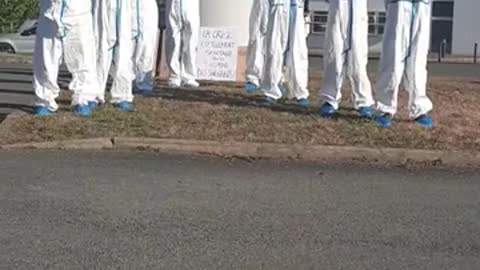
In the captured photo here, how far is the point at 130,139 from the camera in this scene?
1024 cm

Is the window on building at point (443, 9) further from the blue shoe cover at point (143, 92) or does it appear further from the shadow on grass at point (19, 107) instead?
the shadow on grass at point (19, 107)

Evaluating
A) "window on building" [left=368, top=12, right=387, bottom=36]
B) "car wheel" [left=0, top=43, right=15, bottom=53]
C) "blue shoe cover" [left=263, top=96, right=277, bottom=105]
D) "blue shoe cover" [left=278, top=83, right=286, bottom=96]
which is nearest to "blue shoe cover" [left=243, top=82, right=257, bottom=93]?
"blue shoe cover" [left=278, top=83, right=286, bottom=96]

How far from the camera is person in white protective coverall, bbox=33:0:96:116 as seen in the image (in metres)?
10.8

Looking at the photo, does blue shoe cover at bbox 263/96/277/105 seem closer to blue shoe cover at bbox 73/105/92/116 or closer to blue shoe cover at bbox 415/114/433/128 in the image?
blue shoe cover at bbox 415/114/433/128

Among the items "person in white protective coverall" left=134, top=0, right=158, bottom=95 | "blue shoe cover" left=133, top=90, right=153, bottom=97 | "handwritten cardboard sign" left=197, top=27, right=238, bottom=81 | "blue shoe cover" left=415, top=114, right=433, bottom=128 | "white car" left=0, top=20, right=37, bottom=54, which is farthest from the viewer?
"white car" left=0, top=20, right=37, bottom=54

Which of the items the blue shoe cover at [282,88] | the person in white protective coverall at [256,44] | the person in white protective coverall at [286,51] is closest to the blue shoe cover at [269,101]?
the person in white protective coverall at [286,51]

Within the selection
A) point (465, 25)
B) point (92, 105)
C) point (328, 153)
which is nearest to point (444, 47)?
point (465, 25)

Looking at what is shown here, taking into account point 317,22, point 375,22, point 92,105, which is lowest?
point 317,22

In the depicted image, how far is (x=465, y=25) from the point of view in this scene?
51594 mm

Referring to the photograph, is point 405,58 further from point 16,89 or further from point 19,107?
point 16,89

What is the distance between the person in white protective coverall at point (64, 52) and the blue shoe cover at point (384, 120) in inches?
134

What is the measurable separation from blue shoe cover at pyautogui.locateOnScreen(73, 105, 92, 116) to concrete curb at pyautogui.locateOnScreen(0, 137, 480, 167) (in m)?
1.07

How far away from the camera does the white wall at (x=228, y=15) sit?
614 inches

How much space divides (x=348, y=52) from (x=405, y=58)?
76 cm
